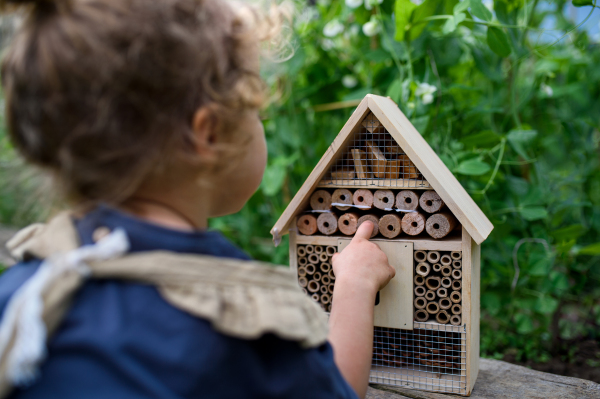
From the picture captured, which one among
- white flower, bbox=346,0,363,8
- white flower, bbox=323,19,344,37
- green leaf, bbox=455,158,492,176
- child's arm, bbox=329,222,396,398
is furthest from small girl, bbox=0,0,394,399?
white flower, bbox=323,19,344,37

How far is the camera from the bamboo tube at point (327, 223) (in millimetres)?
961

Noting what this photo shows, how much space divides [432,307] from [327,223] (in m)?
0.25

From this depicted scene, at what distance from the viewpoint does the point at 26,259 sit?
Result: 559 millimetres

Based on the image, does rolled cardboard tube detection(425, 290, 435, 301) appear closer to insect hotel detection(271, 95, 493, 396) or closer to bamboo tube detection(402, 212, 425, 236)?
insect hotel detection(271, 95, 493, 396)

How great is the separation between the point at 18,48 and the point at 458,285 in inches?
30.2

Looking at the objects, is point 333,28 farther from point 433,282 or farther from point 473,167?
point 433,282

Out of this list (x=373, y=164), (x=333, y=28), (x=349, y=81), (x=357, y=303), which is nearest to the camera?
(x=357, y=303)

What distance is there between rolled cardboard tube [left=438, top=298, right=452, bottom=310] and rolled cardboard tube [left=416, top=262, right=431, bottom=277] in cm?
6

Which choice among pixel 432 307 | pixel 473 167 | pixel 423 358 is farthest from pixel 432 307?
pixel 473 167

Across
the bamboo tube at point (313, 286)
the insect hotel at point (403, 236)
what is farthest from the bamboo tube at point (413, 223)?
the bamboo tube at point (313, 286)

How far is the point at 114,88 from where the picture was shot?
0.45 metres

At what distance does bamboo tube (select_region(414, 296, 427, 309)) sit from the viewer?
912mm

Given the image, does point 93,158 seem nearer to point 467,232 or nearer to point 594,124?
point 467,232

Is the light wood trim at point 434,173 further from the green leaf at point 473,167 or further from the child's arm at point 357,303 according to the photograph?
the green leaf at point 473,167
